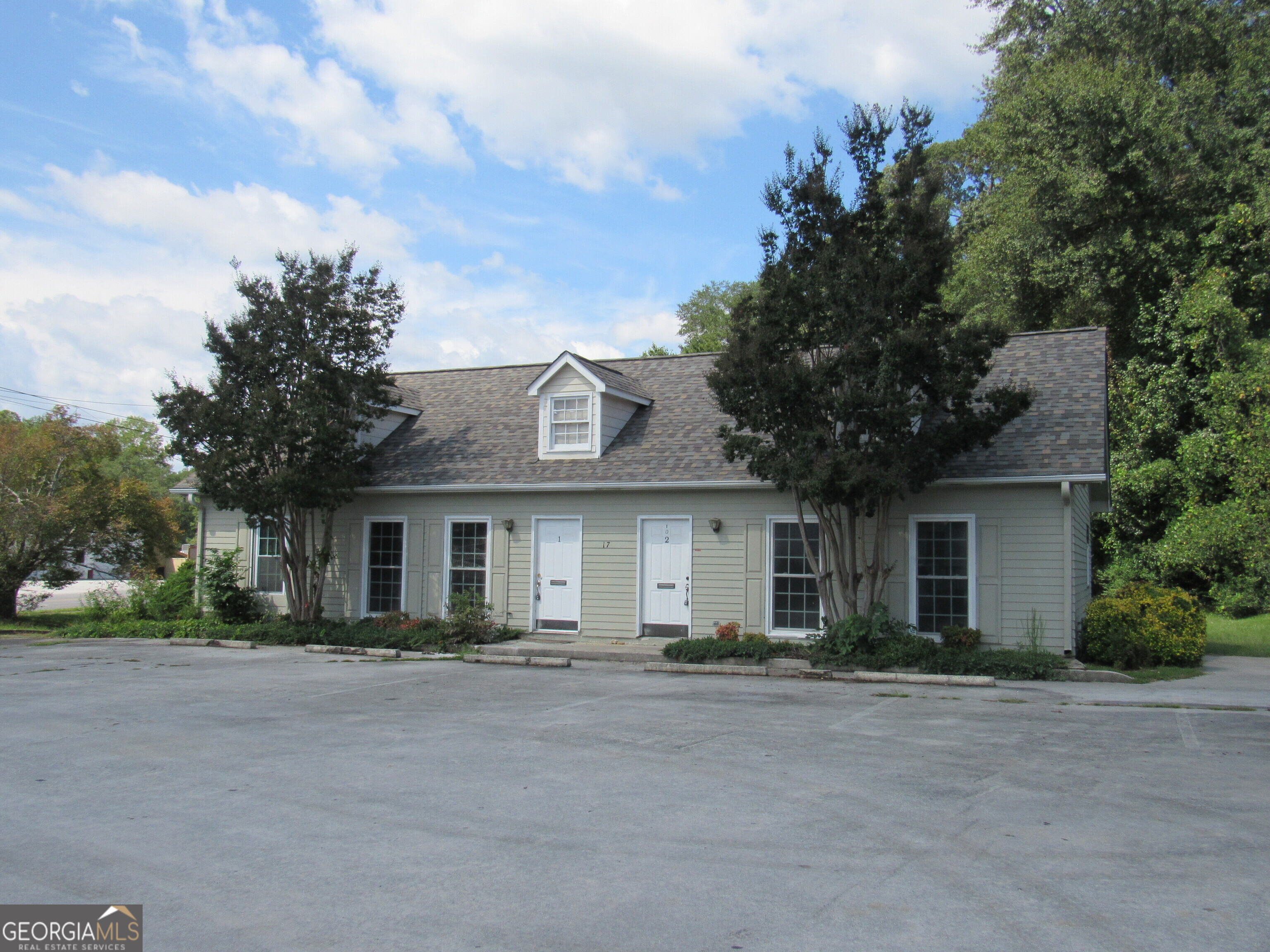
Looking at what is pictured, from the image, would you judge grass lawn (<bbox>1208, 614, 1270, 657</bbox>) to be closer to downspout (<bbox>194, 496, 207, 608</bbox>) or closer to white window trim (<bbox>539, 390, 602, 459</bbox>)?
white window trim (<bbox>539, 390, 602, 459</bbox>)

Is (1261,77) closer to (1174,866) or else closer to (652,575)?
(652,575)

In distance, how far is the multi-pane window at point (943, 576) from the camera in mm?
14617

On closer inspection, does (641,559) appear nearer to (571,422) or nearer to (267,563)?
(571,422)

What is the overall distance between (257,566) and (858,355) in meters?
13.9

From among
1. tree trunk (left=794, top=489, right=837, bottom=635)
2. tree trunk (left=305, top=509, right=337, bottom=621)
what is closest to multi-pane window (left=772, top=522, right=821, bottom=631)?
tree trunk (left=794, top=489, right=837, bottom=635)

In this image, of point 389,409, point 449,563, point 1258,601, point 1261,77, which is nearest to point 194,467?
point 389,409

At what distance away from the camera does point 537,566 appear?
17.5 meters

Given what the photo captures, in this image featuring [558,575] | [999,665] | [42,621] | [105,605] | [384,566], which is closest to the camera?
[999,665]

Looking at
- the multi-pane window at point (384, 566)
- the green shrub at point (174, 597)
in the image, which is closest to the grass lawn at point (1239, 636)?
the multi-pane window at point (384, 566)

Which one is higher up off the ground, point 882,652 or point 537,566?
point 537,566

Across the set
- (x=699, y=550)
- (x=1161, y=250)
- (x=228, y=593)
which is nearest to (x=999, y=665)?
(x=699, y=550)

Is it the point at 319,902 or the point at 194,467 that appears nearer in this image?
the point at 319,902

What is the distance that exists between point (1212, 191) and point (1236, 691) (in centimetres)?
1837

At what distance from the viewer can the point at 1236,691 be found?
12188 millimetres
